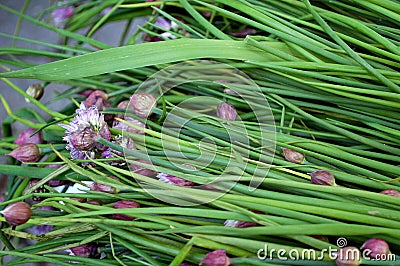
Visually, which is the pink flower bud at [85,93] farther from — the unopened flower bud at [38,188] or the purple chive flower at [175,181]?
the purple chive flower at [175,181]

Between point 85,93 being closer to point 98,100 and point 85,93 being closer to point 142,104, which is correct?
point 98,100

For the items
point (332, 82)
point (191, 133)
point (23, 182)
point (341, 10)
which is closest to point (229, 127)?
point (191, 133)

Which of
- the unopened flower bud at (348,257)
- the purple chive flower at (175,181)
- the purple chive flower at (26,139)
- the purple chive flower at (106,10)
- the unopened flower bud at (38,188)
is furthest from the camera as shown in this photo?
the purple chive flower at (106,10)

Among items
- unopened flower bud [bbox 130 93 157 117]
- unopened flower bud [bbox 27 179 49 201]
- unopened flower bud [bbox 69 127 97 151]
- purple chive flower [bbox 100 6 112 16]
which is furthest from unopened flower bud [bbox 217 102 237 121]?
purple chive flower [bbox 100 6 112 16]

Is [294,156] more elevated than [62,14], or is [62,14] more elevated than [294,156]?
[62,14]

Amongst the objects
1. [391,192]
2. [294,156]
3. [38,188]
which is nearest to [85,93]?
[38,188]

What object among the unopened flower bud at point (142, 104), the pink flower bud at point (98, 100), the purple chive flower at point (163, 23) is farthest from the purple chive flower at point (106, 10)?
the unopened flower bud at point (142, 104)
